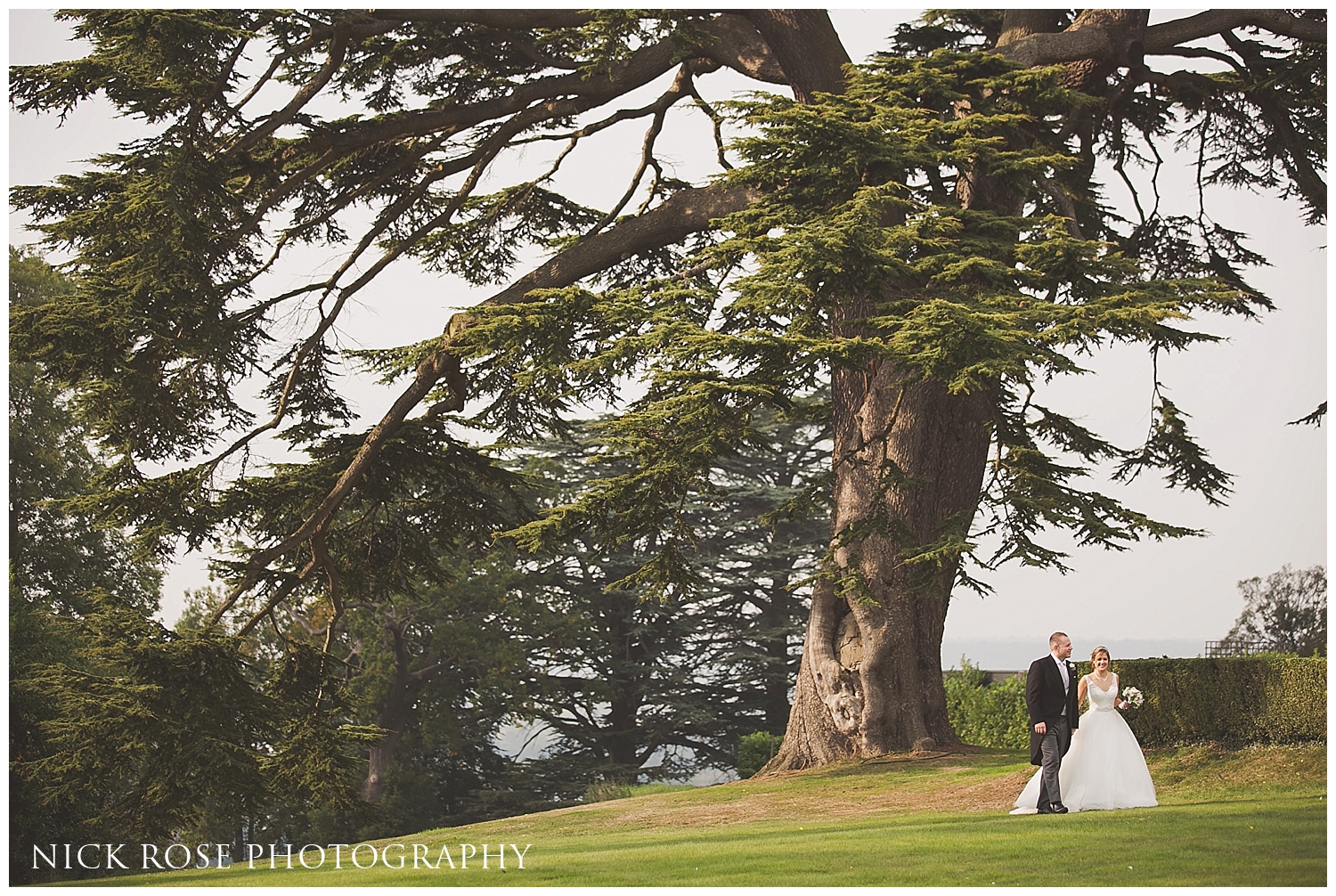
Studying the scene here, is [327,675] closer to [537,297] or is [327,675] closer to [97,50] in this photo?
[537,297]

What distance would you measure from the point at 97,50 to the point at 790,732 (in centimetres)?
965

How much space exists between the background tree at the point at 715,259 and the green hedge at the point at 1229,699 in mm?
1527

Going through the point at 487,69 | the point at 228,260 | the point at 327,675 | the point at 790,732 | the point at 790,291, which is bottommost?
the point at 790,732

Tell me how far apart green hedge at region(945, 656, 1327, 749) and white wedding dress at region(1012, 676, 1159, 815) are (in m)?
1.85

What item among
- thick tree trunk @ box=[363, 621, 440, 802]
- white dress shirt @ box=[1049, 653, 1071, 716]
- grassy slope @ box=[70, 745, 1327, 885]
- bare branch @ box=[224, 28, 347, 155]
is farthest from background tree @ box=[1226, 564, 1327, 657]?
bare branch @ box=[224, 28, 347, 155]

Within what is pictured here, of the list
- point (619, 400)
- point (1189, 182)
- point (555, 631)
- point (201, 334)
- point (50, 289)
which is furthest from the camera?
point (555, 631)

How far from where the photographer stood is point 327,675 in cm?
1249

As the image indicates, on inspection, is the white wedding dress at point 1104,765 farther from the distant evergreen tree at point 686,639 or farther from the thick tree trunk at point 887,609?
the distant evergreen tree at point 686,639

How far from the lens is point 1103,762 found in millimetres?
9664

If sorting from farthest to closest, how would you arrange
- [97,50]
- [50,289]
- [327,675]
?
[50,289] → [327,675] → [97,50]

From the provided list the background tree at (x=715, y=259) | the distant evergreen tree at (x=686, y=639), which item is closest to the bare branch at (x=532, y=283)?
the background tree at (x=715, y=259)

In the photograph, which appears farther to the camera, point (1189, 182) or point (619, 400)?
point (1189, 182)

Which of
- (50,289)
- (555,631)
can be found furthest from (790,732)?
(50,289)

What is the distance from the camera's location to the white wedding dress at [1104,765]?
9602 mm
